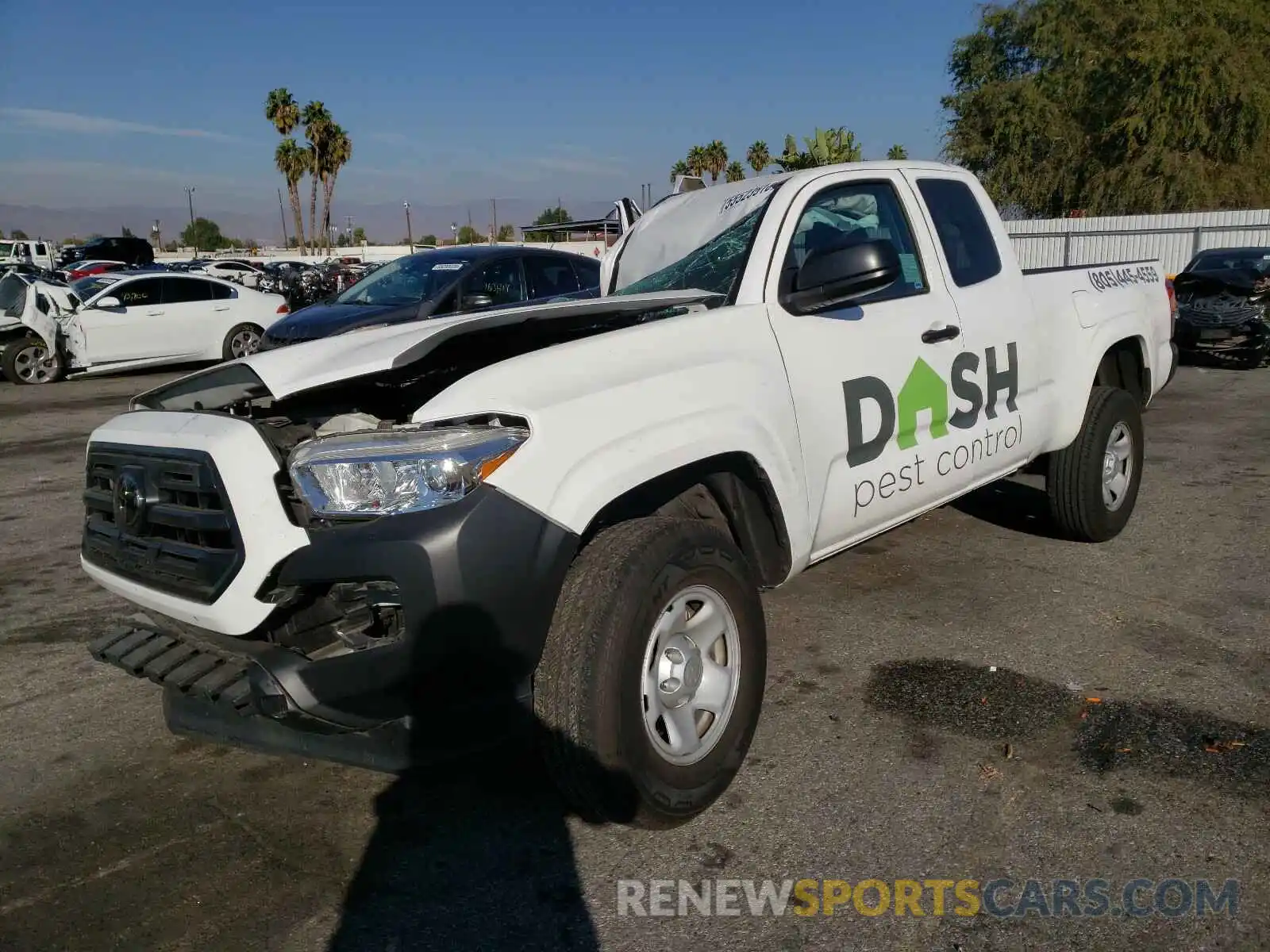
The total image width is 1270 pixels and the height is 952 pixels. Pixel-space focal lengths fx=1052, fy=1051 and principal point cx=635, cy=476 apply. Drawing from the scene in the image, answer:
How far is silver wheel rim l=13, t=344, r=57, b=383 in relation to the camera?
1480 cm

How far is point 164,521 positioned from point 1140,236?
27.4m

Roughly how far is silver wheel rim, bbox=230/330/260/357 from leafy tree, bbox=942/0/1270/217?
25.5 meters

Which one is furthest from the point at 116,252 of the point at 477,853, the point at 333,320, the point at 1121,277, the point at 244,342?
the point at 477,853

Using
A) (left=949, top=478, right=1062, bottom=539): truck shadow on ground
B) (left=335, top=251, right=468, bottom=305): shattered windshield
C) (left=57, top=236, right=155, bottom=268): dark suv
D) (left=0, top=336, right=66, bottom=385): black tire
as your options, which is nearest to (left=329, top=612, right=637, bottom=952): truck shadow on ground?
(left=949, top=478, right=1062, bottom=539): truck shadow on ground

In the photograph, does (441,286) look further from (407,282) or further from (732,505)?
(732,505)

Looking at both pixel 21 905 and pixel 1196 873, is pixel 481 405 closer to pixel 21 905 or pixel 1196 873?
pixel 21 905

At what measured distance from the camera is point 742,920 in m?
2.62

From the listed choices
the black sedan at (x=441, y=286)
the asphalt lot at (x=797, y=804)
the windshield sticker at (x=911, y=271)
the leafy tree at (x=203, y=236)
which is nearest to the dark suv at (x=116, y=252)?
the black sedan at (x=441, y=286)

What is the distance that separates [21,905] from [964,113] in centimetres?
3769

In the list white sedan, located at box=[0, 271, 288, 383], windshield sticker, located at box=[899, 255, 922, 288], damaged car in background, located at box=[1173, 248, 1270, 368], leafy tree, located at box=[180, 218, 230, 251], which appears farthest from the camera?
leafy tree, located at box=[180, 218, 230, 251]

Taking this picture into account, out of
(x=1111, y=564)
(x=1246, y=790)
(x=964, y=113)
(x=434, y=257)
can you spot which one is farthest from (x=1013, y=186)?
(x=1246, y=790)

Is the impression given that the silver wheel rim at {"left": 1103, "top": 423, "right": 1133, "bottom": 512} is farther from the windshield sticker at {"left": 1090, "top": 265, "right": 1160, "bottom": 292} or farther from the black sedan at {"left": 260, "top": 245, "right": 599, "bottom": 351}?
the black sedan at {"left": 260, "top": 245, "right": 599, "bottom": 351}

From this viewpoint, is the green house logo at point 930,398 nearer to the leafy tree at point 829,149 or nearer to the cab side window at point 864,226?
the cab side window at point 864,226

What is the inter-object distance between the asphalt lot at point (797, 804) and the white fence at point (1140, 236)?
20.8 meters
